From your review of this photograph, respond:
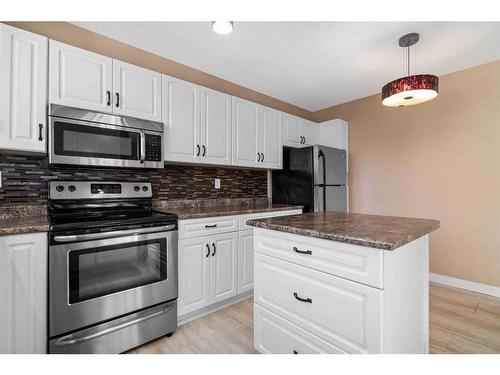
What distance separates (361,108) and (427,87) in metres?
1.89

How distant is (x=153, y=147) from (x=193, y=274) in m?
1.15

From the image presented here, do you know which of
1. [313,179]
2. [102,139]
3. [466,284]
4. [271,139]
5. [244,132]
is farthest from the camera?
[271,139]

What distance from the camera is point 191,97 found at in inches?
94.6

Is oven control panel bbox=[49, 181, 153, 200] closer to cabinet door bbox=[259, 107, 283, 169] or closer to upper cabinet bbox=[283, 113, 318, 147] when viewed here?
cabinet door bbox=[259, 107, 283, 169]

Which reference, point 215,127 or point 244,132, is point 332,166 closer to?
point 244,132

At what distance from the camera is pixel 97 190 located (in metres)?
2.01

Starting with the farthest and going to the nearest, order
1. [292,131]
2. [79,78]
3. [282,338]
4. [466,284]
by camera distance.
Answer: [292,131]
[466,284]
[79,78]
[282,338]

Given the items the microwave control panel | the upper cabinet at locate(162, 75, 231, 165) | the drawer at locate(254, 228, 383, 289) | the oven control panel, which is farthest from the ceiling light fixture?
the drawer at locate(254, 228, 383, 289)

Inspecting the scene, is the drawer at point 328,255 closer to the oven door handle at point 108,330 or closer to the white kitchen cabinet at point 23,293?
the oven door handle at point 108,330

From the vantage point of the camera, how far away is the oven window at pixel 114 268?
4.98ft

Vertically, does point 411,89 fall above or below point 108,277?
above

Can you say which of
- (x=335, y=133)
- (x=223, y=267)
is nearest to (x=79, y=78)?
(x=223, y=267)

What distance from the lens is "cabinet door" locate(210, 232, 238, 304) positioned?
2213mm
